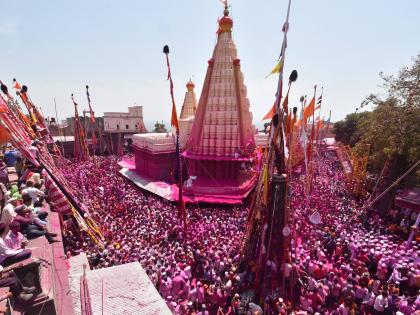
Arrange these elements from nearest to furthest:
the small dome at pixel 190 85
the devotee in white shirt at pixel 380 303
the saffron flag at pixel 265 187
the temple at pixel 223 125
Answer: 1. the devotee in white shirt at pixel 380 303
2. the saffron flag at pixel 265 187
3. the temple at pixel 223 125
4. the small dome at pixel 190 85

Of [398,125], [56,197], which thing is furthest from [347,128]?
[56,197]

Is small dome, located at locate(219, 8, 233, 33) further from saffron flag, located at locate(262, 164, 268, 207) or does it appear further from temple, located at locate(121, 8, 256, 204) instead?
saffron flag, located at locate(262, 164, 268, 207)

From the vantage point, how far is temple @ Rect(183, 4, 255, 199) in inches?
760

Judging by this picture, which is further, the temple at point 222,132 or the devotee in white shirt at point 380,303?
the temple at point 222,132

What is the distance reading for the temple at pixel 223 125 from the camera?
63.4ft

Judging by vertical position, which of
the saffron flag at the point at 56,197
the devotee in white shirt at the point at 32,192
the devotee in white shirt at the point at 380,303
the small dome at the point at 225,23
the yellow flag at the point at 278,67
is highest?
the small dome at the point at 225,23

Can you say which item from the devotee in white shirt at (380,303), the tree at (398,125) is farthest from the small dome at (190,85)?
the devotee in white shirt at (380,303)

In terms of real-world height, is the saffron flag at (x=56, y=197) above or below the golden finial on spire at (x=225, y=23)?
below

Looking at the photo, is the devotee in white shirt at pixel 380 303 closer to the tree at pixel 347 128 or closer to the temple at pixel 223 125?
the temple at pixel 223 125

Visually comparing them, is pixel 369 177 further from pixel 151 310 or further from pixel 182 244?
pixel 151 310

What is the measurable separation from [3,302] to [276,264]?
7581 mm

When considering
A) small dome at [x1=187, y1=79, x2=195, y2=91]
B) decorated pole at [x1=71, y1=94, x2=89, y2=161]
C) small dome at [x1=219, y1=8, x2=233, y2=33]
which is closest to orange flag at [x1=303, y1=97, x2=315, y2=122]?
small dome at [x1=219, y1=8, x2=233, y2=33]

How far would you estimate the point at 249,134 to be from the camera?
2072 cm

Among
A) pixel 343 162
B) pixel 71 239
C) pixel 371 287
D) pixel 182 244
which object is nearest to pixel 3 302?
pixel 71 239
